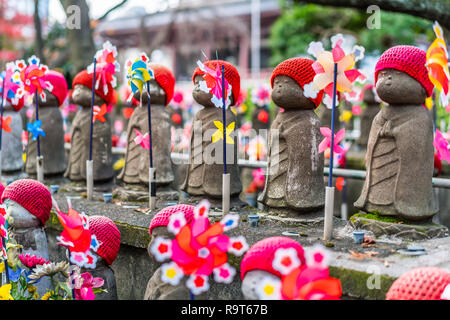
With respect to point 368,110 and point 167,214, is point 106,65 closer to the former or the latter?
point 167,214

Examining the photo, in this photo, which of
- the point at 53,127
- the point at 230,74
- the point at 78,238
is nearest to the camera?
the point at 78,238

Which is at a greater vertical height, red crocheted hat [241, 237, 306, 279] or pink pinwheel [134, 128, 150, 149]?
pink pinwheel [134, 128, 150, 149]

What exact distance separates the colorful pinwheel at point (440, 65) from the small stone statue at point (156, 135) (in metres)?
2.37

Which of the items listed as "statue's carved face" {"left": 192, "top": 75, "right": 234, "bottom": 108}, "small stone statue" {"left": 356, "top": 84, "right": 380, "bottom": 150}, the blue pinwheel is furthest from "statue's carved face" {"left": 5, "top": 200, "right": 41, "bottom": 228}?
"small stone statue" {"left": 356, "top": 84, "right": 380, "bottom": 150}

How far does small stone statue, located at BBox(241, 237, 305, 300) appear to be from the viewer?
7.52 ft

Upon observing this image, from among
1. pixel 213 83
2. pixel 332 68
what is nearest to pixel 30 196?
pixel 213 83

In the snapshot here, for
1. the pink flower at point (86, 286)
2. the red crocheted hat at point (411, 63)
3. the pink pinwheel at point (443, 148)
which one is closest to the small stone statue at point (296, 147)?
the red crocheted hat at point (411, 63)

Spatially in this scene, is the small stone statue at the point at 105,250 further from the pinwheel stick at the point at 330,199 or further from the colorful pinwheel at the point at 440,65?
the colorful pinwheel at the point at 440,65

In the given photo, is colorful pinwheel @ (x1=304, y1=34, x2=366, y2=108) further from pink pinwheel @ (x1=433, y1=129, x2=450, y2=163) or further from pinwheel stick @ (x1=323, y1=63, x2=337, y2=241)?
pink pinwheel @ (x1=433, y1=129, x2=450, y2=163)

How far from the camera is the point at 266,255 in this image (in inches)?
90.3

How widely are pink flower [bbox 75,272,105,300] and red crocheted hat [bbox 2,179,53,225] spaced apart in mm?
724

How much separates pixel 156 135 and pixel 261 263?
2496mm

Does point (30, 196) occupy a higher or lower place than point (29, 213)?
higher

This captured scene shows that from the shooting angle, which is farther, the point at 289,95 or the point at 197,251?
the point at 289,95
